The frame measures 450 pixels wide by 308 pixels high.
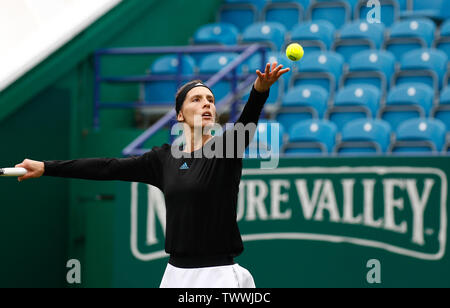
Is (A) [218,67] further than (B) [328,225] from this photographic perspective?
Yes

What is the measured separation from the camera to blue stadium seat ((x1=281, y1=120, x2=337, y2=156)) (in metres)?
7.88

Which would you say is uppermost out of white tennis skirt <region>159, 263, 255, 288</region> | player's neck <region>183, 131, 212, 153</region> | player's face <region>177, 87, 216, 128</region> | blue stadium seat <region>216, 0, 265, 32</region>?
blue stadium seat <region>216, 0, 265, 32</region>

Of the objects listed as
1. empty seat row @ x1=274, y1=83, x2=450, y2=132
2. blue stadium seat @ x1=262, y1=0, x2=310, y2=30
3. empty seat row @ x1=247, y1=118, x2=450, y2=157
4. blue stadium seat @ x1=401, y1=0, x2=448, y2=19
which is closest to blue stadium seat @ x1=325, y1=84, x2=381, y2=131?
empty seat row @ x1=274, y1=83, x2=450, y2=132

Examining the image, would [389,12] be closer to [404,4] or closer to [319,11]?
[404,4]

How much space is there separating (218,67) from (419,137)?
2.41m

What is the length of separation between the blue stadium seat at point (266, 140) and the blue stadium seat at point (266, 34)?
1.64 meters

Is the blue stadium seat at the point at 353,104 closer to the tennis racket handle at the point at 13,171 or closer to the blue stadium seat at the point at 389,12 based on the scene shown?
the blue stadium seat at the point at 389,12

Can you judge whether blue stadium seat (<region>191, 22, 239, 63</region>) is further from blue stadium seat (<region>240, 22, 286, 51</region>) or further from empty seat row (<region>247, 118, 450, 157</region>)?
empty seat row (<region>247, 118, 450, 157</region>)

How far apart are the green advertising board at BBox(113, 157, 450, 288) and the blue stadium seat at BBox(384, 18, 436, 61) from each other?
302 centimetres

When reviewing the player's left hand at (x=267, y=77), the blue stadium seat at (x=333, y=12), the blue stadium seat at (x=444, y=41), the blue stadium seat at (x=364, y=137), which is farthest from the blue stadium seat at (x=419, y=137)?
the player's left hand at (x=267, y=77)

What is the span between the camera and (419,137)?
772 centimetres

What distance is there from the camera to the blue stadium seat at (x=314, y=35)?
9.51 m

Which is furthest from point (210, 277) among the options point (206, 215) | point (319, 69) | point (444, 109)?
point (319, 69)
